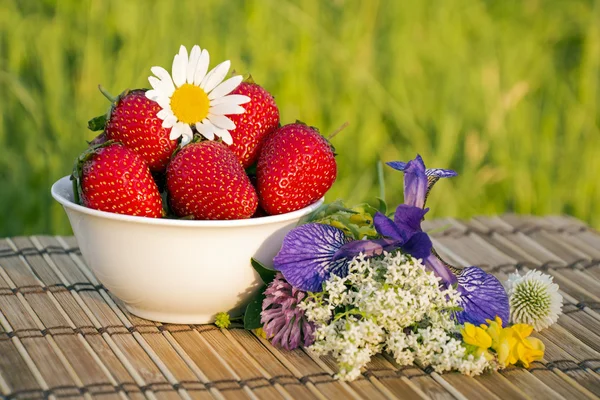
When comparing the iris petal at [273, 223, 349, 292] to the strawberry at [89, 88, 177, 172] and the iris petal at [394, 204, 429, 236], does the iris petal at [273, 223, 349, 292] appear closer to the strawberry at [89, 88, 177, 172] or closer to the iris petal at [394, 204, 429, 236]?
the iris petal at [394, 204, 429, 236]

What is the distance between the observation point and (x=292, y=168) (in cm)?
106

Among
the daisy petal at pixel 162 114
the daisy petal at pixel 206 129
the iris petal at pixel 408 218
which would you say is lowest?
the iris petal at pixel 408 218

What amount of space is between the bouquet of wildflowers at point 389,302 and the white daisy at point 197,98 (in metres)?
0.17

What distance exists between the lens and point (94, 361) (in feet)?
3.26

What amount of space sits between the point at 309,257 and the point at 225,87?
0.24m

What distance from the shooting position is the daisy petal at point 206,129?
42.8 inches

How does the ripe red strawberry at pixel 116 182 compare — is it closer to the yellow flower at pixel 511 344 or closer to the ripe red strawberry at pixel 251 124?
the ripe red strawberry at pixel 251 124

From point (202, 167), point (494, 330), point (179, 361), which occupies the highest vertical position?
point (202, 167)

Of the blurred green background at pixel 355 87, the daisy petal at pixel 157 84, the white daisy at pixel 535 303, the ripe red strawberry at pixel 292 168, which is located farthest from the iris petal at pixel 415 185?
the blurred green background at pixel 355 87

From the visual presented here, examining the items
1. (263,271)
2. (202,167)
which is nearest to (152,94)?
(202,167)

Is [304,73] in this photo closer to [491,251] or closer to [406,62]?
[406,62]

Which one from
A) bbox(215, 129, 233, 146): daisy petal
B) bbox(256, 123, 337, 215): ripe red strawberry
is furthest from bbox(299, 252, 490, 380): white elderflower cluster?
bbox(215, 129, 233, 146): daisy petal

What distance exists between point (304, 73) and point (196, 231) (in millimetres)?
1156

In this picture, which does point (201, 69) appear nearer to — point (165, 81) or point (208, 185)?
point (165, 81)
